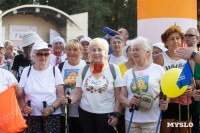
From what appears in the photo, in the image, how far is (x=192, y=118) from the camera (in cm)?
445

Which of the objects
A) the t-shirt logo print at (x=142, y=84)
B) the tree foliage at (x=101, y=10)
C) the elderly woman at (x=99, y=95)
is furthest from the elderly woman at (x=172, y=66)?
the tree foliage at (x=101, y=10)

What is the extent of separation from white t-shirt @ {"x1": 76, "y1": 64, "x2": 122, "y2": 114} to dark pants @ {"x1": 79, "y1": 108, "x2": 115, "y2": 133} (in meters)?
0.07

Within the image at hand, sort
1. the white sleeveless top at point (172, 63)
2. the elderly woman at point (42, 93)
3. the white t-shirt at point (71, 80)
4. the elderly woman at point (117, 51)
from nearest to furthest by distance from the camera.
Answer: the elderly woman at point (42, 93) → the white sleeveless top at point (172, 63) → the white t-shirt at point (71, 80) → the elderly woman at point (117, 51)

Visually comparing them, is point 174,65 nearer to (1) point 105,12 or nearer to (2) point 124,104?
(2) point 124,104

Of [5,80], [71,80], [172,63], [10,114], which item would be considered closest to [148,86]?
[172,63]

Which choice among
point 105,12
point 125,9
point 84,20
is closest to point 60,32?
point 84,20

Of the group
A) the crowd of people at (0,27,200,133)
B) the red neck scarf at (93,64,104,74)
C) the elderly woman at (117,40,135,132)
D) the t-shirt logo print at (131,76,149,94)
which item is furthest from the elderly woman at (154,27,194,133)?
the red neck scarf at (93,64,104,74)

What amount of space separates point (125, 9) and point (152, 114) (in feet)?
106

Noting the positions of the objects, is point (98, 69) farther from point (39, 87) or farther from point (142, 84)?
point (39, 87)

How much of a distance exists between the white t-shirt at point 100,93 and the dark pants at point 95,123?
65mm

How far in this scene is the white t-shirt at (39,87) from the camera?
3914 mm

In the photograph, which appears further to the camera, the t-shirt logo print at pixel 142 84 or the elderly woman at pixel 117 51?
the elderly woman at pixel 117 51

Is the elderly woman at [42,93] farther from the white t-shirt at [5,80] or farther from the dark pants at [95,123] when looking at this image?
the dark pants at [95,123]

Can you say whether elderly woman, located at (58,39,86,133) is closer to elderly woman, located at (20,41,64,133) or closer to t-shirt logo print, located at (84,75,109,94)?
elderly woman, located at (20,41,64,133)
